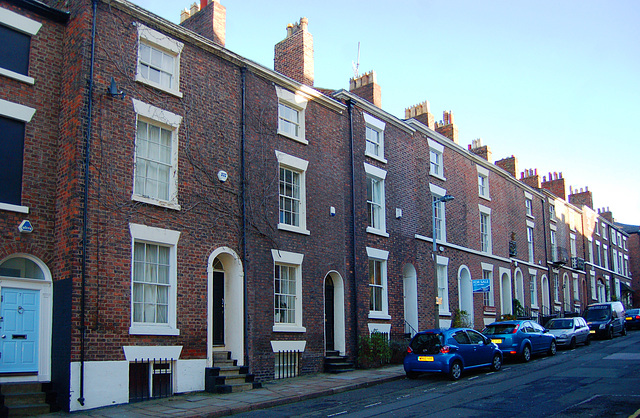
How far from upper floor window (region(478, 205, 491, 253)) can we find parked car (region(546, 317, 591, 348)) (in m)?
5.01

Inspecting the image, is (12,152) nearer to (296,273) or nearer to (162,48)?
(162,48)

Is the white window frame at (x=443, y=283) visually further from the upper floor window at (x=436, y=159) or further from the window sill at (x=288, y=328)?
the window sill at (x=288, y=328)

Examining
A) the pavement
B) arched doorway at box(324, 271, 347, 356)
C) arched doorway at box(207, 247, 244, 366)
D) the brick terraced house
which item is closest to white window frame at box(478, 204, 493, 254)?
the brick terraced house

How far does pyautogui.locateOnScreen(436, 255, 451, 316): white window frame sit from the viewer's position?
25759 millimetres

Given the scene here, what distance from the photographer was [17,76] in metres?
13.5

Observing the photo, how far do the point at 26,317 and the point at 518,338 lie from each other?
15.8 meters

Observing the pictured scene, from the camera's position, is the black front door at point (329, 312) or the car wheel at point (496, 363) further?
the black front door at point (329, 312)

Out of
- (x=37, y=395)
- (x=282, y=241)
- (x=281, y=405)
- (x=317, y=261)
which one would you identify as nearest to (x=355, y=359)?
(x=317, y=261)

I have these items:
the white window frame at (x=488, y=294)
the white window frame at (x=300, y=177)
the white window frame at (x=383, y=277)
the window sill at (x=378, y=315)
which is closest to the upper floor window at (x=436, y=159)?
the white window frame at (x=488, y=294)

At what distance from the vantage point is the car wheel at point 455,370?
54.6 feet

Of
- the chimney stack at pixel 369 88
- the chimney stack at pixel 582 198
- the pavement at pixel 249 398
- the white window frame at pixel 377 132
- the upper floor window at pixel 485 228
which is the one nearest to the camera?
the pavement at pixel 249 398

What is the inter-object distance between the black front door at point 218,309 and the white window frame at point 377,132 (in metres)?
8.21

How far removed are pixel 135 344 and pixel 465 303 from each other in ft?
58.6

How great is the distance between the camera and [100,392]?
508 inches
